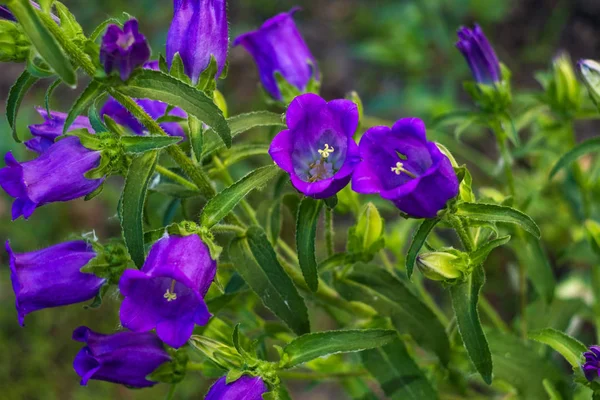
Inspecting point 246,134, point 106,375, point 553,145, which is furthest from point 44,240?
point 553,145

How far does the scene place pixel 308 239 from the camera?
2.68 m

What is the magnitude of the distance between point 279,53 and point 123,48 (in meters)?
1.28

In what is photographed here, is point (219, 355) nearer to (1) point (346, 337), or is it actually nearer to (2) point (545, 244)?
(1) point (346, 337)

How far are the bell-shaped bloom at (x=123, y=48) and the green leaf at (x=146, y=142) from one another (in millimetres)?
249

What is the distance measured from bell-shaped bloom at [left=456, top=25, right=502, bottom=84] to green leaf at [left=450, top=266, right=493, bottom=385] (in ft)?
3.72

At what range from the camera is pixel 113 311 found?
608cm

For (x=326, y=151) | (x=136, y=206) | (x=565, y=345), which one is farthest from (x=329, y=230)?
(x=565, y=345)

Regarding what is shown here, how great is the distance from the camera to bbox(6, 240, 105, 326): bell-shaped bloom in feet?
8.88

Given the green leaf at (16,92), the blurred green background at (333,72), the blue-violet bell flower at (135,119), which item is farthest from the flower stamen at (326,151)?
the blurred green background at (333,72)

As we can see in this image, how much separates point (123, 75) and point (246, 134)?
4.41m

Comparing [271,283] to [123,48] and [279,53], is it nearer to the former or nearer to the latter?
[123,48]

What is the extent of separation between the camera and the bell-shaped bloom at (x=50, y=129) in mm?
2816

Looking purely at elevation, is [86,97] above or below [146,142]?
above

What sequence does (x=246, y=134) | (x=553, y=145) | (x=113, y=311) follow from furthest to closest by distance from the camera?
(x=246, y=134) → (x=113, y=311) → (x=553, y=145)
